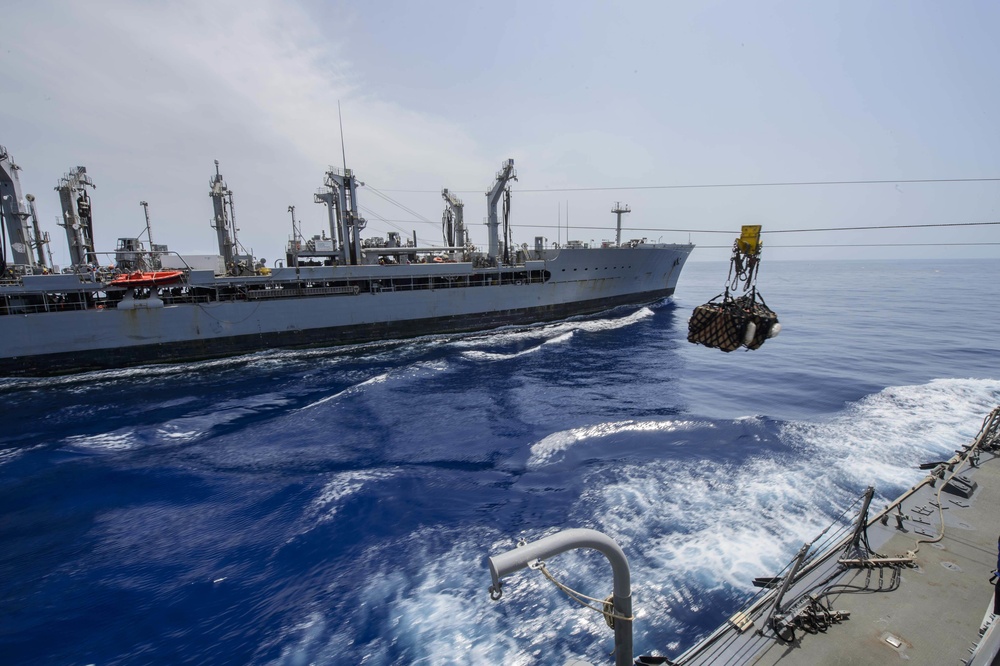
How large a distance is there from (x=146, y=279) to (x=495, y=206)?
26066mm

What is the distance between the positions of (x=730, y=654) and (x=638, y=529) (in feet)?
15.0

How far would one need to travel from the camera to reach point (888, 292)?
5778 centimetres

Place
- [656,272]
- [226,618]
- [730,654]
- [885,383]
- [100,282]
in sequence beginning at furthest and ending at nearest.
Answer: [656,272], [100,282], [885,383], [226,618], [730,654]

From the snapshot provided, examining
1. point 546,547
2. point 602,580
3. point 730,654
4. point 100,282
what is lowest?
point 602,580

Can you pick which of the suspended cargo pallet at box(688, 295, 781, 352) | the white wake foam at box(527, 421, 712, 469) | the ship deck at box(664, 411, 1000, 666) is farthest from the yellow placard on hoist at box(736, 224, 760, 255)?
the white wake foam at box(527, 421, 712, 469)

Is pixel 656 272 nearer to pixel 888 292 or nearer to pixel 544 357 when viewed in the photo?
pixel 544 357

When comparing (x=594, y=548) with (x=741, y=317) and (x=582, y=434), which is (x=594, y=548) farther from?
(x=582, y=434)

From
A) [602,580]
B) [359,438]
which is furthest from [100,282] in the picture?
[602,580]

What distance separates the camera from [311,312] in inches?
1160

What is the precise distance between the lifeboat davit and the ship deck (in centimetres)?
3178

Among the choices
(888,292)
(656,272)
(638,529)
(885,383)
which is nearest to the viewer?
(638,529)

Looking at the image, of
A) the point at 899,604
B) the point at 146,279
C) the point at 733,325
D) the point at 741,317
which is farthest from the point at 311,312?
the point at 899,604

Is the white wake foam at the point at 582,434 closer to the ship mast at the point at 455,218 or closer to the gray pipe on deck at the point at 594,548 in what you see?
the gray pipe on deck at the point at 594,548

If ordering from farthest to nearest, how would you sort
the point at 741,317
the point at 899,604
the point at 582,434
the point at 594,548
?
the point at 582,434, the point at 741,317, the point at 899,604, the point at 594,548
